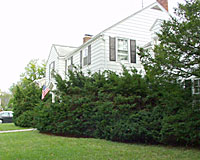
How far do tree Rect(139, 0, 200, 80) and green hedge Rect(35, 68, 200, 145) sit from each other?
2.56 ft

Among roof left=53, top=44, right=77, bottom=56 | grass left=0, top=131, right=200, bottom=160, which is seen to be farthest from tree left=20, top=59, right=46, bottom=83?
grass left=0, top=131, right=200, bottom=160

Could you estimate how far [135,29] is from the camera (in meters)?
15.1

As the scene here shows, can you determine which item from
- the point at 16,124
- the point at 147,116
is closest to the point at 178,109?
the point at 147,116

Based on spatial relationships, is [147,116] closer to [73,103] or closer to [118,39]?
[73,103]

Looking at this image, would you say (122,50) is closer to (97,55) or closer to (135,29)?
(97,55)

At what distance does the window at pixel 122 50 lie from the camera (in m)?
14.4

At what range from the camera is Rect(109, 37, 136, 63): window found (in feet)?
47.1

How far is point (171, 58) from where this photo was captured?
6520 millimetres

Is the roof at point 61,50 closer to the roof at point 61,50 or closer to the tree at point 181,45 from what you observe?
the roof at point 61,50

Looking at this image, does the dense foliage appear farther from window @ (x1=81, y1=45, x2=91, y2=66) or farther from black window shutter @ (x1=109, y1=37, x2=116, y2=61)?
black window shutter @ (x1=109, y1=37, x2=116, y2=61)

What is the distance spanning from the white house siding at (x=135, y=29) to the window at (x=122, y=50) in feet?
0.74

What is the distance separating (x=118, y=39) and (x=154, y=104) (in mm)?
6682

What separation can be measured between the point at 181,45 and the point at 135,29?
350 inches

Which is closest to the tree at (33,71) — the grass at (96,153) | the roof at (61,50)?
the roof at (61,50)
